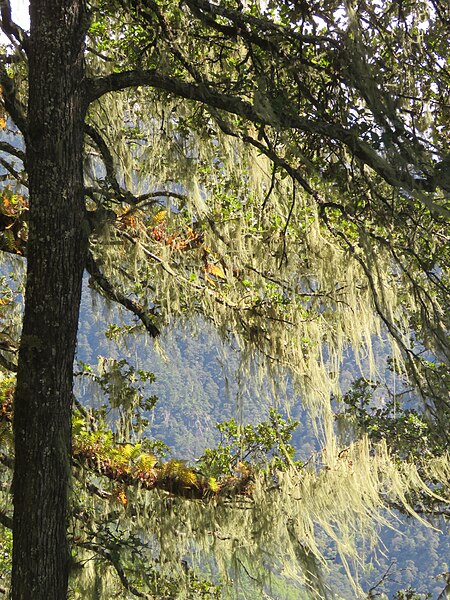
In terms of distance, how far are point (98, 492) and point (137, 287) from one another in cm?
119

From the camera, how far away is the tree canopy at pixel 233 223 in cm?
260

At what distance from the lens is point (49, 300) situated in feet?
8.47

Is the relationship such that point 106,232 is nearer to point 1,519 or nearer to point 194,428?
point 1,519

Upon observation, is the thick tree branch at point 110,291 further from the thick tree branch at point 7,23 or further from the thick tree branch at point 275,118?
the thick tree branch at point 7,23

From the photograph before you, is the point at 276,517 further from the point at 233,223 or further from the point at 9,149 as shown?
the point at 9,149

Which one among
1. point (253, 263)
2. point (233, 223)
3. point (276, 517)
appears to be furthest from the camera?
point (253, 263)

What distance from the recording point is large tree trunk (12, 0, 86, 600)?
8.09 feet

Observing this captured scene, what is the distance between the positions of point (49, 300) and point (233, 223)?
4.83 feet

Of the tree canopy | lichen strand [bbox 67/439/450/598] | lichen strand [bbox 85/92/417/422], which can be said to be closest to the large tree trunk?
the tree canopy

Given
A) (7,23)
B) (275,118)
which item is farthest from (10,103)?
(275,118)

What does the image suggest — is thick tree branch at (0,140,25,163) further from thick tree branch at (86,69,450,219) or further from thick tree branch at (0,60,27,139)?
thick tree branch at (86,69,450,219)

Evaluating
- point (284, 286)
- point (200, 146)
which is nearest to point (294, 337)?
point (284, 286)

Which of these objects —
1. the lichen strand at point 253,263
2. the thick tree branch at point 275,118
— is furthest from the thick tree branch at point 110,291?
the thick tree branch at point 275,118

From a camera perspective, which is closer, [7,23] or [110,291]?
[7,23]
